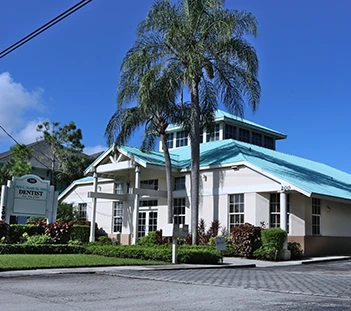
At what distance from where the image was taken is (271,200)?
24250 mm

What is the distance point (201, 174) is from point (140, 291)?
A: 17.2 meters

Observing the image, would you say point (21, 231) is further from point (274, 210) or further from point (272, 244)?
point (274, 210)

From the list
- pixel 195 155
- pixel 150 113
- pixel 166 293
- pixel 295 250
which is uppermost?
pixel 150 113

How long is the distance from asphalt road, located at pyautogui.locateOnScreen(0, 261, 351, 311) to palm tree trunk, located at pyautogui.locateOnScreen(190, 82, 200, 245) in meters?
10.5

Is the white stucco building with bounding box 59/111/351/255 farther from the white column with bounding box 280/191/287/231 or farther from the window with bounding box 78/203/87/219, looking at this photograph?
the window with bounding box 78/203/87/219

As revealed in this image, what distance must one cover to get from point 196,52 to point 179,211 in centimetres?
957

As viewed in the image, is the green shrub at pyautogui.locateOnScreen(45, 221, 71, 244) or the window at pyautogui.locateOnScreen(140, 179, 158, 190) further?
the window at pyautogui.locateOnScreen(140, 179, 158, 190)

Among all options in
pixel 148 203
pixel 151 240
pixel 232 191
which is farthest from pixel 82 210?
pixel 232 191

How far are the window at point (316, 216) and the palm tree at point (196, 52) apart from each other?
5.74 meters

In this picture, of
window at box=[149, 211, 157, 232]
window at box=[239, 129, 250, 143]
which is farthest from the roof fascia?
window at box=[239, 129, 250, 143]

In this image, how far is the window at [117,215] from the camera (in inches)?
1241

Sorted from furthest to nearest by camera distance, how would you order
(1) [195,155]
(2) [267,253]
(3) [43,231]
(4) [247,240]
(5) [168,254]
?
(3) [43,231]
(1) [195,155]
(4) [247,240]
(2) [267,253]
(5) [168,254]

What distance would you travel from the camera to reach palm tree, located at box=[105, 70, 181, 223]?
77.6 feet

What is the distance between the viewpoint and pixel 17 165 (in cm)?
3700
